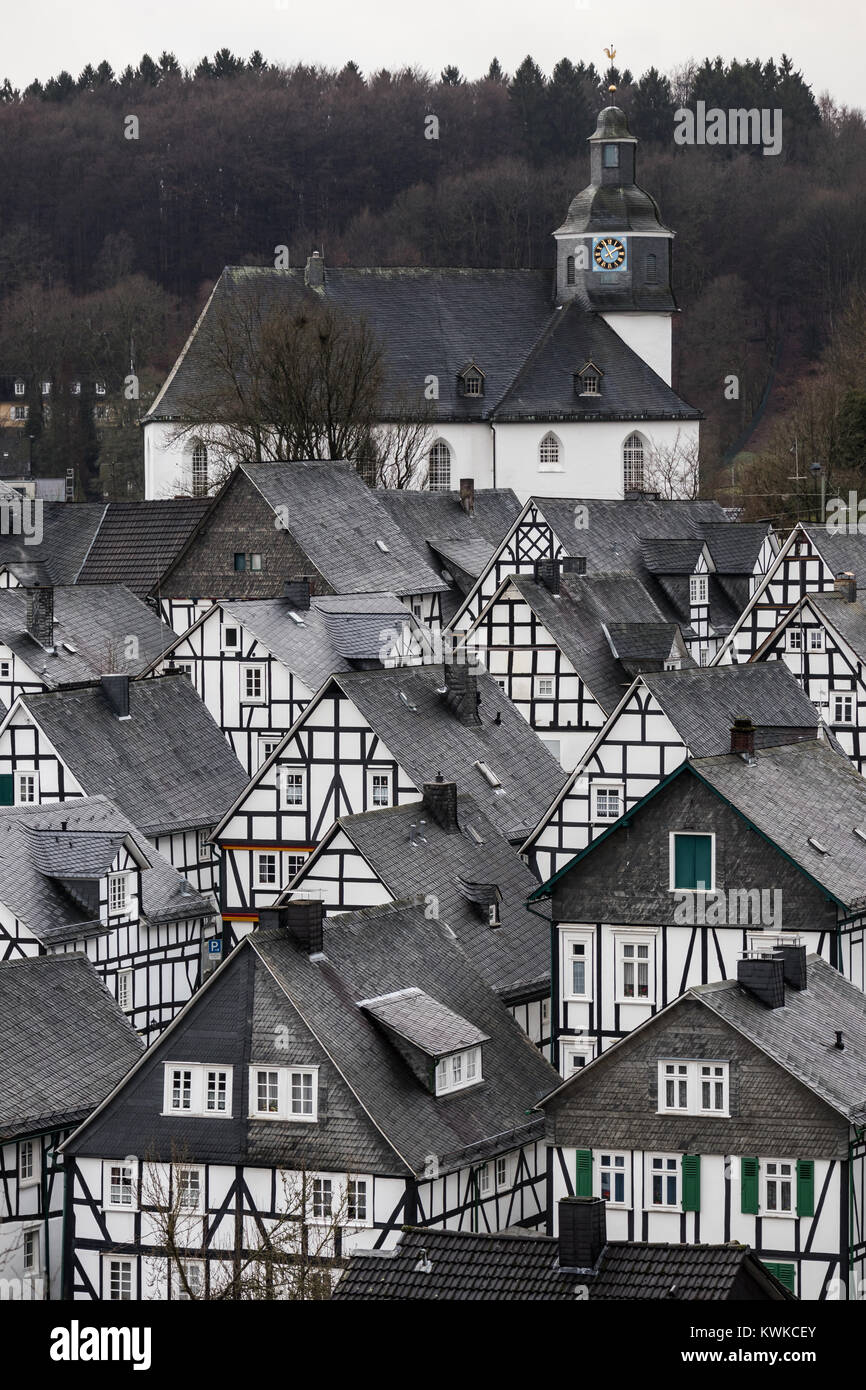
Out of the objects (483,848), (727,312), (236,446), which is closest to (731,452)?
(727,312)

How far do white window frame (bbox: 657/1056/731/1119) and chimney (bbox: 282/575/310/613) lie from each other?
2598 cm

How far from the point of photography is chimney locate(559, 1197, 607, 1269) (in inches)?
963

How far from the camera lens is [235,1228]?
33.0 metres

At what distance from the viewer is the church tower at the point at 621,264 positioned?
327 ft

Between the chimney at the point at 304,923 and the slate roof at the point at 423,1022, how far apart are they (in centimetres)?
90

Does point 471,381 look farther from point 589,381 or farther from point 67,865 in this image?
point 67,865

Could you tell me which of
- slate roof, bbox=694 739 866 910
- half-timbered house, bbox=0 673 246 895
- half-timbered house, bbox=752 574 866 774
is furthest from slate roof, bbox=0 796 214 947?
half-timbered house, bbox=752 574 866 774

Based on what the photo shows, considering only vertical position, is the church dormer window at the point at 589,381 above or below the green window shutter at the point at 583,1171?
above

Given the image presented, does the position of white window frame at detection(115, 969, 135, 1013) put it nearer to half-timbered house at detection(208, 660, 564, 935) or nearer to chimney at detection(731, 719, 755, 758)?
half-timbered house at detection(208, 660, 564, 935)

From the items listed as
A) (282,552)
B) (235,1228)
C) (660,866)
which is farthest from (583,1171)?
(282,552)

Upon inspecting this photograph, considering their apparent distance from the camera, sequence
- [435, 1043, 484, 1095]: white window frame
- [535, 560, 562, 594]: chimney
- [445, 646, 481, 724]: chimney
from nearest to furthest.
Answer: [435, 1043, 484, 1095]: white window frame < [445, 646, 481, 724]: chimney < [535, 560, 562, 594]: chimney

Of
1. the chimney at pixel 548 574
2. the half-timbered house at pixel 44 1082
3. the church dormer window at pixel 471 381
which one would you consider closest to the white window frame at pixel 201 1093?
the half-timbered house at pixel 44 1082

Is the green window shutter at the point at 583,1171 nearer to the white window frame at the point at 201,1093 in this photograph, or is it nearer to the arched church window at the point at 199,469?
the white window frame at the point at 201,1093

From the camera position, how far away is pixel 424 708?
47.8 meters
